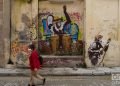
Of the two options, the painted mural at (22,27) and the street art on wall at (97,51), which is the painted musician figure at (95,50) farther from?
the painted mural at (22,27)

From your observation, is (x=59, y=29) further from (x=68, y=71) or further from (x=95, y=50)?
(x=68, y=71)

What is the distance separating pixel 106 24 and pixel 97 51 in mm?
1430

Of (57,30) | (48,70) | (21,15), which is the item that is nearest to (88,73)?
(48,70)

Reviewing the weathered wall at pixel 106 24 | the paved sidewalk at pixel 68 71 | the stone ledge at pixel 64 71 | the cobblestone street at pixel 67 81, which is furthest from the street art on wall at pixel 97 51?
the cobblestone street at pixel 67 81

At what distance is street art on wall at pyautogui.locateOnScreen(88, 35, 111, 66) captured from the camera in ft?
67.5

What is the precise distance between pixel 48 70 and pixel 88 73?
6.64ft

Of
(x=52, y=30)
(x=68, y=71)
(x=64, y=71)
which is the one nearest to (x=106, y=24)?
(x=52, y=30)

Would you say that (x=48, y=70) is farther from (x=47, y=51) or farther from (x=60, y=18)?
(x=60, y=18)

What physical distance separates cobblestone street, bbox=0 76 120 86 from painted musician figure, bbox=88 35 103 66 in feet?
8.33

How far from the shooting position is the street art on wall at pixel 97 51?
67.5 ft

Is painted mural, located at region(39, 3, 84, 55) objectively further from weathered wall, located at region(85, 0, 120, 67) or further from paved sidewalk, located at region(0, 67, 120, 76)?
paved sidewalk, located at region(0, 67, 120, 76)

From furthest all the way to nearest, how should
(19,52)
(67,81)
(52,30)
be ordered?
(52,30) → (19,52) → (67,81)

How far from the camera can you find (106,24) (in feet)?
67.8

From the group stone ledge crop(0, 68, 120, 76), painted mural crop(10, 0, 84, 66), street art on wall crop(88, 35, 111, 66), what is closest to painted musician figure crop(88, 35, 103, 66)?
street art on wall crop(88, 35, 111, 66)
